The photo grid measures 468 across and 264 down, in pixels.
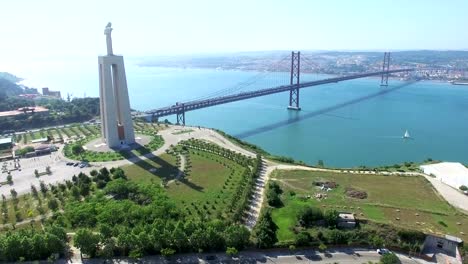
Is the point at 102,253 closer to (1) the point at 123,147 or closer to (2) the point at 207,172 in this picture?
(2) the point at 207,172

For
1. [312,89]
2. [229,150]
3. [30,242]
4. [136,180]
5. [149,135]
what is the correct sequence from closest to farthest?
[30,242]
[136,180]
[229,150]
[149,135]
[312,89]

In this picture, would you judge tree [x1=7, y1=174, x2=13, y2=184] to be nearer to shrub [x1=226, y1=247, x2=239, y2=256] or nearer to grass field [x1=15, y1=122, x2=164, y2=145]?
grass field [x1=15, y1=122, x2=164, y2=145]

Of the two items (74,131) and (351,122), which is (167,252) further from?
(351,122)

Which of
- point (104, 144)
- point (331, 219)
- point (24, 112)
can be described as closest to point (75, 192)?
point (104, 144)

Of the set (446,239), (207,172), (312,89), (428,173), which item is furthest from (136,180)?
(312,89)

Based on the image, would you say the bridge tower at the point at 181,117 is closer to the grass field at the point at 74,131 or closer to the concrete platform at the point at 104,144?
the grass field at the point at 74,131

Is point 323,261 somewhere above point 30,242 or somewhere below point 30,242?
below
